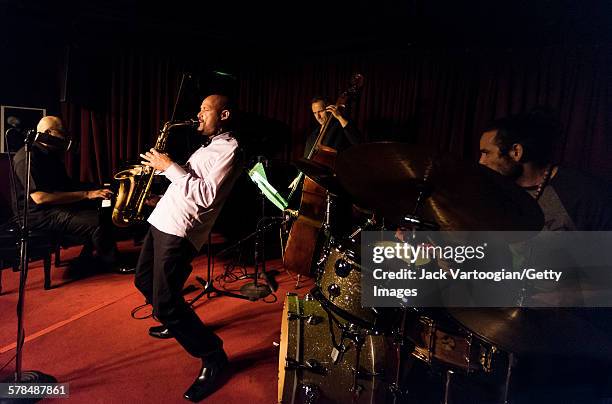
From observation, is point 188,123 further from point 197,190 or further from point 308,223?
point 308,223

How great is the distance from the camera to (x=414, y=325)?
1.82 m

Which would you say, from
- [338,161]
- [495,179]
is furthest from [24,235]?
[495,179]

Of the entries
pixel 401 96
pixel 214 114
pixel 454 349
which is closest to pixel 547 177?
pixel 454 349

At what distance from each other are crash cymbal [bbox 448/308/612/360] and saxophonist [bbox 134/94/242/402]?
1484 millimetres

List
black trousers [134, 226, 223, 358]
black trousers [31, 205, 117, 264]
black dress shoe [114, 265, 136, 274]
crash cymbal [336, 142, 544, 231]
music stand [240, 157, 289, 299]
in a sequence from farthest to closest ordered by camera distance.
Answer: black dress shoe [114, 265, 136, 274] → black trousers [31, 205, 117, 264] → music stand [240, 157, 289, 299] → black trousers [134, 226, 223, 358] → crash cymbal [336, 142, 544, 231]

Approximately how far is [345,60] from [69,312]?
4.40 meters

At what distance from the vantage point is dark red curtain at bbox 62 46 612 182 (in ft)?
12.2

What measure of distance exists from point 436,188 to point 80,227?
12.7 ft

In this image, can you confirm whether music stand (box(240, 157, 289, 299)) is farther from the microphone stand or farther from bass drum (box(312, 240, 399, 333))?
the microphone stand

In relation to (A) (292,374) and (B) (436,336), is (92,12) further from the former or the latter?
(B) (436,336)

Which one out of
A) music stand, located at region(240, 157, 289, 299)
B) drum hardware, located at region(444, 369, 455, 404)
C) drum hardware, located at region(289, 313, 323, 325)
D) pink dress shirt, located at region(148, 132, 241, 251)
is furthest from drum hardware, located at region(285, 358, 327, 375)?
music stand, located at region(240, 157, 289, 299)

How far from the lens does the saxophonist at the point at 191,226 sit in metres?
2.06

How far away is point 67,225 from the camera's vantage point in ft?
12.4

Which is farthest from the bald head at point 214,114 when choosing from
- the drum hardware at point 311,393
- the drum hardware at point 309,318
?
the drum hardware at point 311,393
